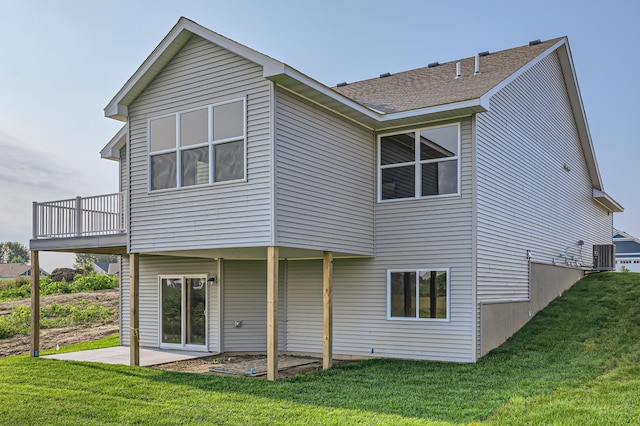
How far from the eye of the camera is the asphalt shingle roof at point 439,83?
11497 millimetres

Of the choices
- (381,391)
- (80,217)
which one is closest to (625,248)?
(381,391)

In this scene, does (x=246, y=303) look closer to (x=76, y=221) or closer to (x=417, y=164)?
(x=76, y=221)

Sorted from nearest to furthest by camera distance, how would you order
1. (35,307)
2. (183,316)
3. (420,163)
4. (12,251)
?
(420,163)
(35,307)
(183,316)
(12,251)

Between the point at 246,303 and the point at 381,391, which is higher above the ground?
the point at 246,303

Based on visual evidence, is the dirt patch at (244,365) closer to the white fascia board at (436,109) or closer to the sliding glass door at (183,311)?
the sliding glass door at (183,311)

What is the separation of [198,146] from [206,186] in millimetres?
827

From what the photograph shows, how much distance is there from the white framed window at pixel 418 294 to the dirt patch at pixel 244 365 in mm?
1537

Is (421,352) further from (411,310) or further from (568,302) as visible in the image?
(568,302)

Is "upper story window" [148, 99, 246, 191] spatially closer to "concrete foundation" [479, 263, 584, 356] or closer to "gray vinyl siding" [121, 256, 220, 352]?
"gray vinyl siding" [121, 256, 220, 352]

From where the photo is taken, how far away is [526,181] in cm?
1359

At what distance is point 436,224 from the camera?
37.3 ft

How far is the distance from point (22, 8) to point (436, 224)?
9.95m

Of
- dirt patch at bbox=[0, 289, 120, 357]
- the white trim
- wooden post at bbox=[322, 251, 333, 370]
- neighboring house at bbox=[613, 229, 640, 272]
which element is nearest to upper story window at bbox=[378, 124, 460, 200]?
the white trim

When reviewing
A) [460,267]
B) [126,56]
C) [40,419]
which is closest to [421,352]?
[460,267]
